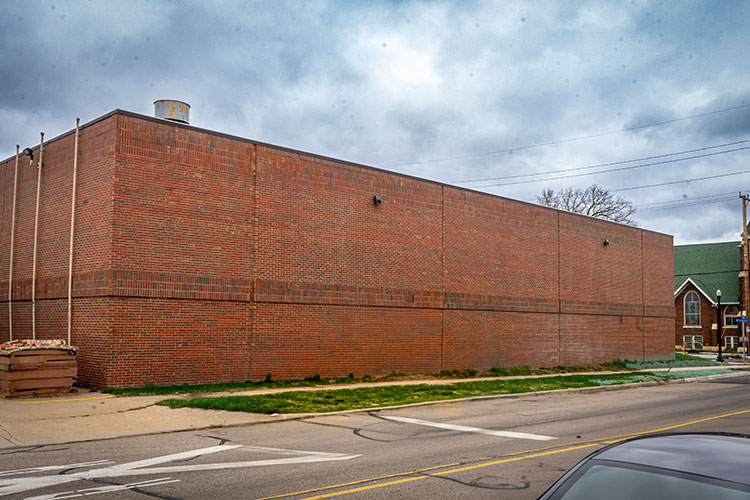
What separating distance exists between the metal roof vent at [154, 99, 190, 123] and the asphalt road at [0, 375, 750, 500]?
36.0ft

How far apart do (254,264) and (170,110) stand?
5.48 metres

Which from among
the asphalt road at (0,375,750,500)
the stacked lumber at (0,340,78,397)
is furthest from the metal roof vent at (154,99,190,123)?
the asphalt road at (0,375,750,500)

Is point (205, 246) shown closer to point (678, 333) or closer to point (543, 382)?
point (543, 382)

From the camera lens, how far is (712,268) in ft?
208

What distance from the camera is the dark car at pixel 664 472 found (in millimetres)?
3273

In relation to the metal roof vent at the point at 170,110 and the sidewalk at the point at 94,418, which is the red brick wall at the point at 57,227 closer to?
the metal roof vent at the point at 170,110

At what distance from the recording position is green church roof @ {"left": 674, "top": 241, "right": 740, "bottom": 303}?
201 feet

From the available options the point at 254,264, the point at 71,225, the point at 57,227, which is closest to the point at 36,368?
the point at 71,225

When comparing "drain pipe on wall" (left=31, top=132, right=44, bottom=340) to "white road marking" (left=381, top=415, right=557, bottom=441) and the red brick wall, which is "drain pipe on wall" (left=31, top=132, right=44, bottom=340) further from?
"white road marking" (left=381, top=415, right=557, bottom=441)

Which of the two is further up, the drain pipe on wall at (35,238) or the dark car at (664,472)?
the drain pipe on wall at (35,238)

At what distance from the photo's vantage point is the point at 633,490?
3400mm

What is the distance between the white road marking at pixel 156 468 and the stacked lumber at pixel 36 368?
710cm

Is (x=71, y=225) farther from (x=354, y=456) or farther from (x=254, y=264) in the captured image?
(x=354, y=456)

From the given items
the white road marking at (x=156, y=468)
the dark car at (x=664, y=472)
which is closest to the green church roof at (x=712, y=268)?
the white road marking at (x=156, y=468)
